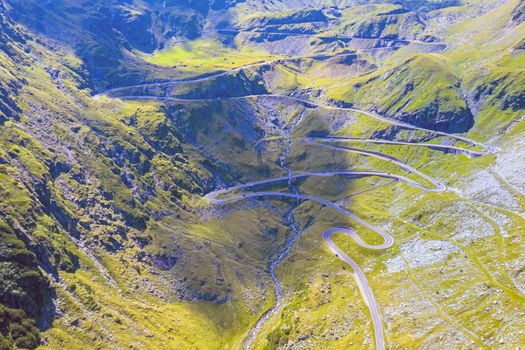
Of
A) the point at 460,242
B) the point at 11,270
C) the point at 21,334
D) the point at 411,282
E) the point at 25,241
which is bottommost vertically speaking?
the point at 21,334

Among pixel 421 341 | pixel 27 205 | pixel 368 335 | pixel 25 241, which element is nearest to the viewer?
pixel 421 341

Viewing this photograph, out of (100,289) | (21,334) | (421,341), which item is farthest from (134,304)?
(421,341)

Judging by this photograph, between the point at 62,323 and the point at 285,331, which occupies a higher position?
the point at 285,331

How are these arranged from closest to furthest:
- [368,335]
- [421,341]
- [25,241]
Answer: [421,341], [368,335], [25,241]

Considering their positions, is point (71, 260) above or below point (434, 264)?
below

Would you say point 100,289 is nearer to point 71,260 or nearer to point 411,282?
point 71,260

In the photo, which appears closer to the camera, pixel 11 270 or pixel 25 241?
pixel 11 270

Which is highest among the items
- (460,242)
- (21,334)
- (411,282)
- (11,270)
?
(460,242)

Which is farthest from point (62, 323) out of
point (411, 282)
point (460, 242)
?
point (460, 242)

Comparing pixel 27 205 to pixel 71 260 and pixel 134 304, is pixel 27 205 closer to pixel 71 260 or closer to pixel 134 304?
pixel 71 260
